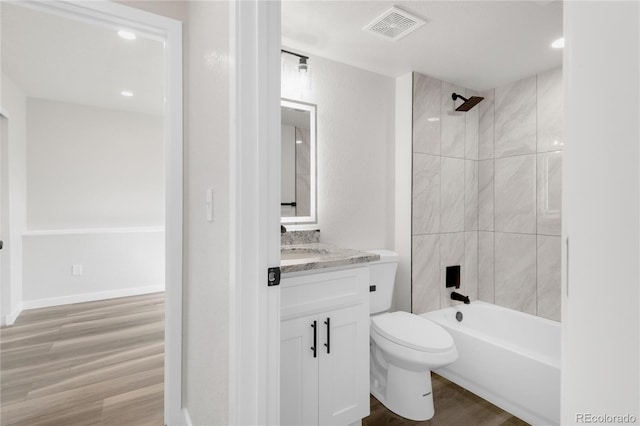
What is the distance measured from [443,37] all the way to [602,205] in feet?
7.09

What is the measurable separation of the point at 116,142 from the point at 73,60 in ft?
5.37

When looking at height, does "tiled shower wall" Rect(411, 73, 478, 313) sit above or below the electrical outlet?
above

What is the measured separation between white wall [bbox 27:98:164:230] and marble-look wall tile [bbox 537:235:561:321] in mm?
4475

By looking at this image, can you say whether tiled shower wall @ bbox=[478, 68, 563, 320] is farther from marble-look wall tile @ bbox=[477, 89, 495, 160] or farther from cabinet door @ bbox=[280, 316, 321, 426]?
cabinet door @ bbox=[280, 316, 321, 426]

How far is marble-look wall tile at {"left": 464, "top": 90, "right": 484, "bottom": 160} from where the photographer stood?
2.90 meters

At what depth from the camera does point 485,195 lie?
2.95 m

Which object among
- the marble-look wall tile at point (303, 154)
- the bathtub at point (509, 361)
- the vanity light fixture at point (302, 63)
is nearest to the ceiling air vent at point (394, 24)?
the vanity light fixture at point (302, 63)

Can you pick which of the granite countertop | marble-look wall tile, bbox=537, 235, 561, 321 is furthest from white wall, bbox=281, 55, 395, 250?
marble-look wall tile, bbox=537, 235, 561, 321

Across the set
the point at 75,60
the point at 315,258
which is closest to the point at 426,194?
the point at 315,258

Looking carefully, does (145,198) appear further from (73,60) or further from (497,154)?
(497,154)

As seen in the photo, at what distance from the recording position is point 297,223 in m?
2.24

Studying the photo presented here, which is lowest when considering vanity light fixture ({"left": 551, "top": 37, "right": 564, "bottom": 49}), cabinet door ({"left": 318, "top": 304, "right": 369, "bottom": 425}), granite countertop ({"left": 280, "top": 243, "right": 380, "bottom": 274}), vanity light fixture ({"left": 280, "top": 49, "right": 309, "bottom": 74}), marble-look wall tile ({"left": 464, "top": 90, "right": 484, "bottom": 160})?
cabinet door ({"left": 318, "top": 304, "right": 369, "bottom": 425})

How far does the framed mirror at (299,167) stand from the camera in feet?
7.34

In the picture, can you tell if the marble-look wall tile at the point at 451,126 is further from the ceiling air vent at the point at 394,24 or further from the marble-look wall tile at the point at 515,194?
the ceiling air vent at the point at 394,24
